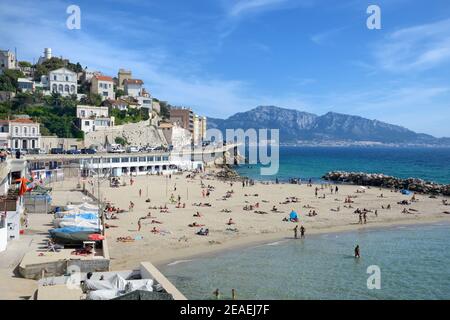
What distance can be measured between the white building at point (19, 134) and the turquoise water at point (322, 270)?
45.6m

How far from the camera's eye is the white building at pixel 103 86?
86250 mm

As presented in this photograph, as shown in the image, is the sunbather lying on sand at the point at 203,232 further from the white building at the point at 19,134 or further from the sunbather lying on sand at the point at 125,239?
the white building at the point at 19,134

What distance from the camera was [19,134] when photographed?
195 feet

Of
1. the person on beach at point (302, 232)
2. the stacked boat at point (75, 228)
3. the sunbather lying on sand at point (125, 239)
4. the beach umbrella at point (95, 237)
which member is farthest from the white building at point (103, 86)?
the beach umbrella at point (95, 237)

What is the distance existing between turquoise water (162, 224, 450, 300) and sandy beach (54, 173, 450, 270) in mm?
2309

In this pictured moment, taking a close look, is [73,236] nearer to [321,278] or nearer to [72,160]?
[321,278]

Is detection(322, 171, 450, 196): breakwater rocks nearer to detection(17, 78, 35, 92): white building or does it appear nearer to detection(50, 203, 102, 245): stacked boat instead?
detection(50, 203, 102, 245): stacked boat

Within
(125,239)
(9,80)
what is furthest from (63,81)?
(125,239)

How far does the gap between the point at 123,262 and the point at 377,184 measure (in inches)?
1910

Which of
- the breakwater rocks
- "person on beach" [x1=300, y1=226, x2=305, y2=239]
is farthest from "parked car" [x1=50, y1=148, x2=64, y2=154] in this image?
"person on beach" [x1=300, y1=226, x2=305, y2=239]

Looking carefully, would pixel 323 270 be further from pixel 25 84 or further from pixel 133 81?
pixel 133 81

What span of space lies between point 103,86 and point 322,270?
7532cm

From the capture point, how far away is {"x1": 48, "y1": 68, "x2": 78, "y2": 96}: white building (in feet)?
268
